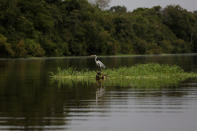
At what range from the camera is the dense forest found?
6300 centimetres

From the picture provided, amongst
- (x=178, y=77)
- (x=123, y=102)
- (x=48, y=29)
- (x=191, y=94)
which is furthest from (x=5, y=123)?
(x=48, y=29)

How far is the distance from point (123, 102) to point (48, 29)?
56750 mm

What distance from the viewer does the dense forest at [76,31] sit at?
2480 inches

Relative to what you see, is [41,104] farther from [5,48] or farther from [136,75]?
[5,48]

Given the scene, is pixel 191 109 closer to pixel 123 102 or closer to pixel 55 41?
pixel 123 102

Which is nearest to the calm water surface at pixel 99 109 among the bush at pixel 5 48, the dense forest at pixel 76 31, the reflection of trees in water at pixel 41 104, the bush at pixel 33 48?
the reflection of trees in water at pixel 41 104

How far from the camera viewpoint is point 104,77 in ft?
71.1

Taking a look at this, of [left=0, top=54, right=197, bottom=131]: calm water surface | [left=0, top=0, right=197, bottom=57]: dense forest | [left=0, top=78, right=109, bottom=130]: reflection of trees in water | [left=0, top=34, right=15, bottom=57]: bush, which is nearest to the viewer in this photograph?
[left=0, top=54, right=197, bottom=131]: calm water surface

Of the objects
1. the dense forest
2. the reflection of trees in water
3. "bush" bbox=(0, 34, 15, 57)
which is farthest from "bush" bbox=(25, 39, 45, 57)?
the reflection of trees in water

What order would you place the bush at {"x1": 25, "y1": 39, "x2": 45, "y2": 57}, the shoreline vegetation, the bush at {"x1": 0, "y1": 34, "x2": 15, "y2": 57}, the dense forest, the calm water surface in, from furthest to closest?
the dense forest
the bush at {"x1": 25, "y1": 39, "x2": 45, "y2": 57}
the bush at {"x1": 0, "y1": 34, "x2": 15, "y2": 57}
the shoreline vegetation
the calm water surface

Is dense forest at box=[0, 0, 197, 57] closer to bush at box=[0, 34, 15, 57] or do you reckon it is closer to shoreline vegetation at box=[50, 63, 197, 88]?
bush at box=[0, 34, 15, 57]

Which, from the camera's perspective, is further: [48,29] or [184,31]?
[184,31]

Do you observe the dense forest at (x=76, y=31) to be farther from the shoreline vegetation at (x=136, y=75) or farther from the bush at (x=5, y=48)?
the shoreline vegetation at (x=136, y=75)

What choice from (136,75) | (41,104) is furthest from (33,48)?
(41,104)
